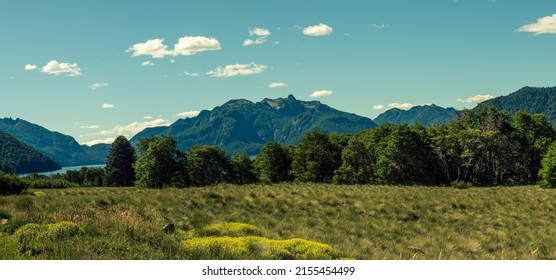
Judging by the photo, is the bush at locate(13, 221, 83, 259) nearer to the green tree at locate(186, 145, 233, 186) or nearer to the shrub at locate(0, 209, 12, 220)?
the shrub at locate(0, 209, 12, 220)

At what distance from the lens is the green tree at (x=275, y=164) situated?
97.1 metres

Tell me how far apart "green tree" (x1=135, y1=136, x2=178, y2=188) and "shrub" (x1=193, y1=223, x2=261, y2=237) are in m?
68.8

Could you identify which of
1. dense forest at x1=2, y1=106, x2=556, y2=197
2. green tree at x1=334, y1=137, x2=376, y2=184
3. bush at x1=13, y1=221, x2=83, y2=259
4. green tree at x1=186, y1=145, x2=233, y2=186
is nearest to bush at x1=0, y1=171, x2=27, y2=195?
dense forest at x1=2, y1=106, x2=556, y2=197

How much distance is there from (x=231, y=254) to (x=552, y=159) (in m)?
67.1

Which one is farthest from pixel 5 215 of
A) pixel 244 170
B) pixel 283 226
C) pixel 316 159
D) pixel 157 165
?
pixel 244 170

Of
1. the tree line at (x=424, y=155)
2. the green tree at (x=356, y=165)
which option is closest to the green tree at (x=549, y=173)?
the tree line at (x=424, y=155)

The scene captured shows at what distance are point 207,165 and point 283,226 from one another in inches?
3363

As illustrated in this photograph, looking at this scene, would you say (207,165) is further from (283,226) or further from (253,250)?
(253,250)

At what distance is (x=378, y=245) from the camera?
15.1m

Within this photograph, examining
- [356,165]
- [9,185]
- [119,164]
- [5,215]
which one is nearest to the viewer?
[5,215]

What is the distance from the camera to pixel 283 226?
56.0ft

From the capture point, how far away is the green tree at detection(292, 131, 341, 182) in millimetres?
86562
